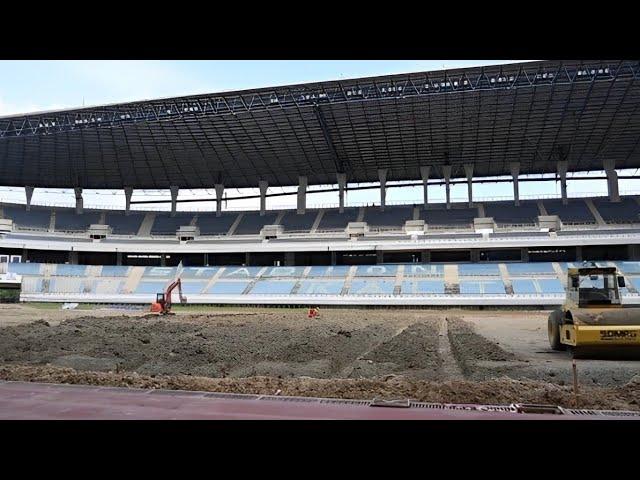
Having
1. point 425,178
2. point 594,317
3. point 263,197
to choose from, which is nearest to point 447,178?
point 425,178

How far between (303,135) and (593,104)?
78.5ft

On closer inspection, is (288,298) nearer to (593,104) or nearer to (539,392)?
(593,104)

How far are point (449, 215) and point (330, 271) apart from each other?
44.4 ft

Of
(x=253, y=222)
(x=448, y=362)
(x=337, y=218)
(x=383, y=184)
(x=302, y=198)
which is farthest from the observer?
(x=253, y=222)

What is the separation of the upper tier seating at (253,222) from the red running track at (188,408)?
150ft

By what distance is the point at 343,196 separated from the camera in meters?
53.6

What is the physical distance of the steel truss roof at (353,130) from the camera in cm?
3722

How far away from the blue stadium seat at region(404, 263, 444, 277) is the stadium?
33 centimetres

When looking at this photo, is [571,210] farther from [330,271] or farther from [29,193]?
[29,193]

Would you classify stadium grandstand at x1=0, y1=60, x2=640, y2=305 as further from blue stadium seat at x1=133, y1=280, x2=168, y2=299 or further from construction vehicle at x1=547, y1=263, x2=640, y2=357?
construction vehicle at x1=547, y1=263, x2=640, y2=357

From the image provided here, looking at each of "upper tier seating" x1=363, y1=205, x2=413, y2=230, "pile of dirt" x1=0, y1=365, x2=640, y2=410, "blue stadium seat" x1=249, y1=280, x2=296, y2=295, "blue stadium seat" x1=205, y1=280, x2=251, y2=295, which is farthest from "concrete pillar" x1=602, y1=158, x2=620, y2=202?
"pile of dirt" x1=0, y1=365, x2=640, y2=410

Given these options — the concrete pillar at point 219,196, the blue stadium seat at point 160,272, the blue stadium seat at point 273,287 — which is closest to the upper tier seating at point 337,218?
the blue stadium seat at point 273,287

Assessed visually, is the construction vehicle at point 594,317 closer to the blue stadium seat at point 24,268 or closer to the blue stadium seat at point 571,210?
the blue stadium seat at point 571,210
